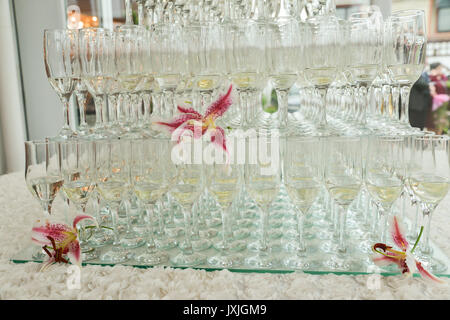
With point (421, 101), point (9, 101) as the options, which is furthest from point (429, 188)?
point (9, 101)

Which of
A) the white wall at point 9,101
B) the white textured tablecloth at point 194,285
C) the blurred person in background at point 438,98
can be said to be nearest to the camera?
the white textured tablecloth at point 194,285

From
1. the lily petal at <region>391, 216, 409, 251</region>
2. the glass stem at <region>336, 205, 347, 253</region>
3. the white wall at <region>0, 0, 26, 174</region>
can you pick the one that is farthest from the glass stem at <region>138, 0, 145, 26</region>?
the white wall at <region>0, 0, 26, 174</region>

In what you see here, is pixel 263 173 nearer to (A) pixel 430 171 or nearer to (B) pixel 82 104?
(A) pixel 430 171

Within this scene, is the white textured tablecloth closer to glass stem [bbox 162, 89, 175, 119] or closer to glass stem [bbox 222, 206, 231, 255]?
glass stem [bbox 222, 206, 231, 255]

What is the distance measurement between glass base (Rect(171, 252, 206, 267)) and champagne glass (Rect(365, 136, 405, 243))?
46cm

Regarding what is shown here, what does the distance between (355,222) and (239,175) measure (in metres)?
0.49

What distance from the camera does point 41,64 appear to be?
398 centimetres

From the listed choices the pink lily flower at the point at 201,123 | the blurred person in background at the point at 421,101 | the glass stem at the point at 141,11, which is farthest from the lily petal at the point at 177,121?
the blurred person in background at the point at 421,101

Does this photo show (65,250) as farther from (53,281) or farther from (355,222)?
(355,222)

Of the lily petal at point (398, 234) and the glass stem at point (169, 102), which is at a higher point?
Result: the glass stem at point (169, 102)

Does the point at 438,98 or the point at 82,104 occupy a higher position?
the point at 82,104

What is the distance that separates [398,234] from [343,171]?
196mm

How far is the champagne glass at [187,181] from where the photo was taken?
3.42ft

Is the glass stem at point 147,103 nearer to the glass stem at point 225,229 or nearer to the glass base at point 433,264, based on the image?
the glass stem at point 225,229
